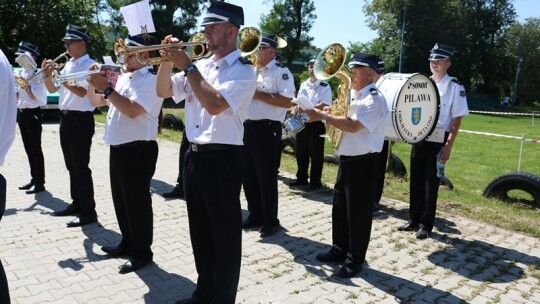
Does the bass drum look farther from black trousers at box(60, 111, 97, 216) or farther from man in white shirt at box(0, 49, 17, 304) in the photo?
man in white shirt at box(0, 49, 17, 304)

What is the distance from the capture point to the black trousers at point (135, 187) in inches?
168

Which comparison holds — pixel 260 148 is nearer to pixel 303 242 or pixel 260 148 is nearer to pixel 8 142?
pixel 303 242

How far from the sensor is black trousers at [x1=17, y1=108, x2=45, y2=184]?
23.3ft

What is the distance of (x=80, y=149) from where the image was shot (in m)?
5.61

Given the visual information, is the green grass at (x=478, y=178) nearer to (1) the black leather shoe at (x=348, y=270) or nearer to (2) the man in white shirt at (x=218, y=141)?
(1) the black leather shoe at (x=348, y=270)

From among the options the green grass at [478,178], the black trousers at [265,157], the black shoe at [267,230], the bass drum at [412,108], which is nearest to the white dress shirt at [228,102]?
the black trousers at [265,157]

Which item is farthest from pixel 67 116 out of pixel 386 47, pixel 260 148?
pixel 386 47

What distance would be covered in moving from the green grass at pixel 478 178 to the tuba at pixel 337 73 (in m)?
3.29

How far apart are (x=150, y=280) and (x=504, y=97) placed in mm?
61952

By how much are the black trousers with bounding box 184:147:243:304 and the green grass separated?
14.7ft

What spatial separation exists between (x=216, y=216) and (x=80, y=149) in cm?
299

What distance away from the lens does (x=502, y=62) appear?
5488 cm

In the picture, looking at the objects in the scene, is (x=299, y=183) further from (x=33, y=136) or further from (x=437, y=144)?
(x=33, y=136)

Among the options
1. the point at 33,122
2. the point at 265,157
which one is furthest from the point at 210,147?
the point at 33,122
